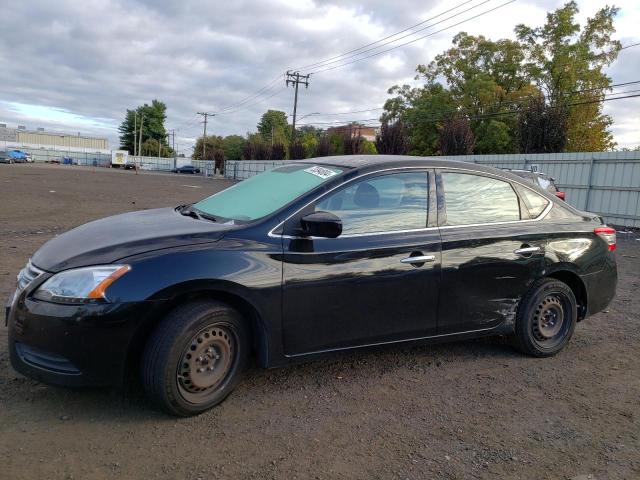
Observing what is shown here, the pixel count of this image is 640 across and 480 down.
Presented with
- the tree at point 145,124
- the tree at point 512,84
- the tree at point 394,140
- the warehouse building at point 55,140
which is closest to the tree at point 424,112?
the tree at point 512,84

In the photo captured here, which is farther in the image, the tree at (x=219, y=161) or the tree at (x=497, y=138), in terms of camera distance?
the tree at (x=219, y=161)

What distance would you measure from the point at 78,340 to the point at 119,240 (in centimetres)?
64

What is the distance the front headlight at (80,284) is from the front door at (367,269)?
1022mm

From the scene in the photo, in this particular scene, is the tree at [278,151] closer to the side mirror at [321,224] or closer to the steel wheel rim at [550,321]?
the steel wheel rim at [550,321]

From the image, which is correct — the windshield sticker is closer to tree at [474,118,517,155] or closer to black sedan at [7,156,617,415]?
black sedan at [7,156,617,415]

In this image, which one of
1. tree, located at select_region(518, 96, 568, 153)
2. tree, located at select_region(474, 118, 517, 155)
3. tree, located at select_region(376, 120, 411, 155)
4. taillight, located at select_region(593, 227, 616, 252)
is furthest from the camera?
tree, located at select_region(474, 118, 517, 155)

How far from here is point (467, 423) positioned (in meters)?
3.13

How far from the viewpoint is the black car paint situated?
2734mm

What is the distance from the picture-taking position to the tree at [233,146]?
95.8 metres

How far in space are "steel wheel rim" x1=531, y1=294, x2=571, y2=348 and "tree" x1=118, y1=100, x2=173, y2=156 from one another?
365 ft

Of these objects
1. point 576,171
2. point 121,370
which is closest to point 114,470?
point 121,370

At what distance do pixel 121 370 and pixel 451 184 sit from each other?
8.85ft

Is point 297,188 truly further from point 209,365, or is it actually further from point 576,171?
point 576,171

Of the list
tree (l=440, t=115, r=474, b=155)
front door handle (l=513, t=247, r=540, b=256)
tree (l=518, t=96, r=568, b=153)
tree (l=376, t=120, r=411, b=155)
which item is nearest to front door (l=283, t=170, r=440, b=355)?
front door handle (l=513, t=247, r=540, b=256)
